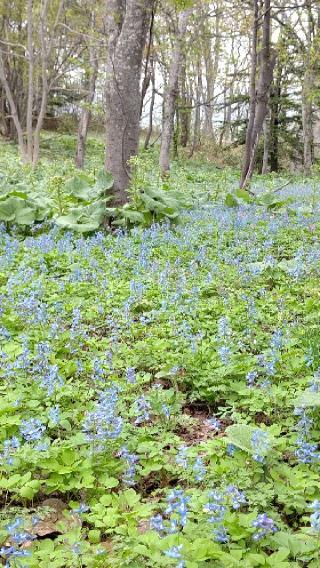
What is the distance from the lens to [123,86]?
760 centimetres

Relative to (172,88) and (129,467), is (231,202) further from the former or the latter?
(129,467)

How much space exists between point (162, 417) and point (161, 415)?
12 mm

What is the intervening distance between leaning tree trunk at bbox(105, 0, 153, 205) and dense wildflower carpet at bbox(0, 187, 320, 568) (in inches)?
112

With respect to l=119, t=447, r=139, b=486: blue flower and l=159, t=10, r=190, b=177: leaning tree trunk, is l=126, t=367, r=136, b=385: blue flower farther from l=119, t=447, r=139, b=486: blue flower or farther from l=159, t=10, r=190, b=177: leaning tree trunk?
l=159, t=10, r=190, b=177: leaning tree trunk

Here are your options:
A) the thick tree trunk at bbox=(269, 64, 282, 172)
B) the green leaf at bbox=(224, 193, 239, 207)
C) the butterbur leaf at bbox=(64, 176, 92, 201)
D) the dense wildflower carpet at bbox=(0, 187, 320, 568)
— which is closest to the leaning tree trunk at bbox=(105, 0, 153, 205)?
the butterbur leaf at bbox=(64, 176, 92, 201)

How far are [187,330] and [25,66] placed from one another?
22.8 metres

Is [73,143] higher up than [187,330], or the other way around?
[73,143]

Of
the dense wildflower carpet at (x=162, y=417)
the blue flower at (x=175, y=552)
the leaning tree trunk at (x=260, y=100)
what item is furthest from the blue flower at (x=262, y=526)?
the leaning tree trunk at (x=260, y=100)

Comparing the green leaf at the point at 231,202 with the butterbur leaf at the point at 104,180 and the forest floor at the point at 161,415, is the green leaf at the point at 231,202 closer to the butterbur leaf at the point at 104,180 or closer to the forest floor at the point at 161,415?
the butterbur leaf at the point at 104,180

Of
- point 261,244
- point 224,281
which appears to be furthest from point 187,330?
point 261,244

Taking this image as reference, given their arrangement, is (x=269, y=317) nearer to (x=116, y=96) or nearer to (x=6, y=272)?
(x=6, y=272)

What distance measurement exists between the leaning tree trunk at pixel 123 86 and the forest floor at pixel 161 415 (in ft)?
8.62

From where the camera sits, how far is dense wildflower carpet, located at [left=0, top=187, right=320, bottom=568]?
1.84 metres

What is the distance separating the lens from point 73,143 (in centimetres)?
2614
